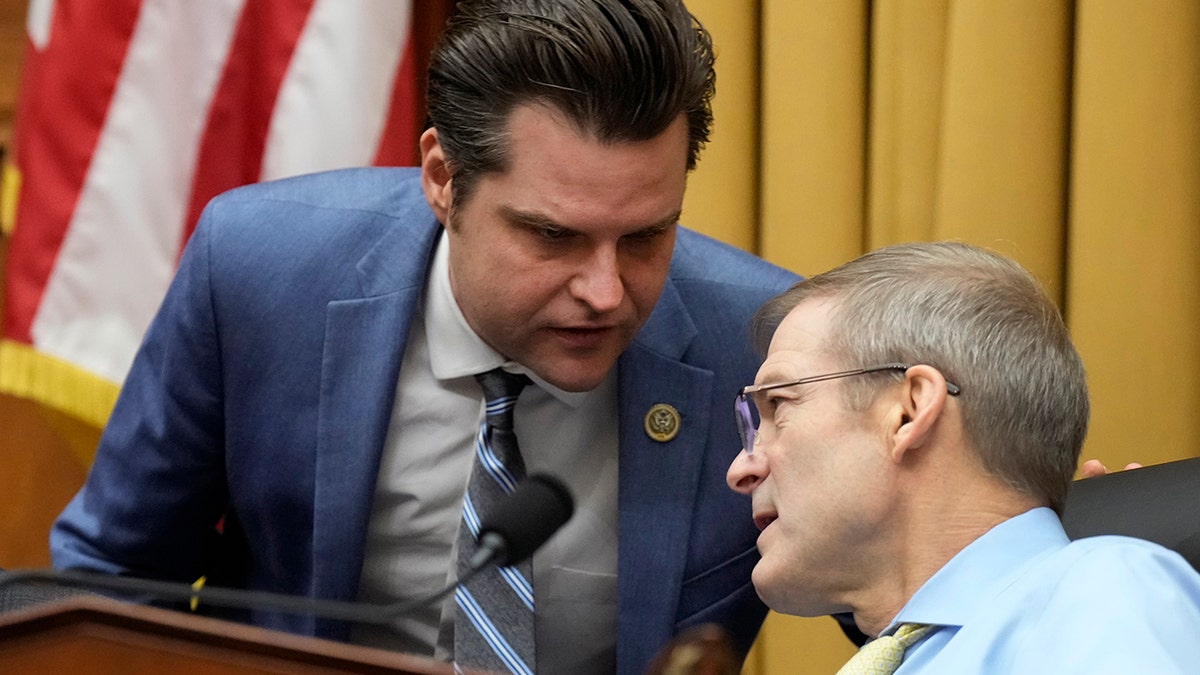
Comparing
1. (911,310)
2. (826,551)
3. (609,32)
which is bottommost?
(826,551)

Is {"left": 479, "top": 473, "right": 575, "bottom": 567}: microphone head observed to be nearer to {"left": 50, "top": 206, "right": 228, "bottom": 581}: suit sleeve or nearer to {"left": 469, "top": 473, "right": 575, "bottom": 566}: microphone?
{"left": 469, "top": 473, "right": 575, "bottom": 566}: microphone

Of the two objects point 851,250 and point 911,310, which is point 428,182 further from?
point 851,250

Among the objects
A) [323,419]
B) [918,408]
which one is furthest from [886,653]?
[323,419]

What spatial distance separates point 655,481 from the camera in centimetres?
171

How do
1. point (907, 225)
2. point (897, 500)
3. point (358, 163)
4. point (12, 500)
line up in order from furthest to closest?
point (12, 500) → point (358, 163) → point (907, 225) → point (897, 500)

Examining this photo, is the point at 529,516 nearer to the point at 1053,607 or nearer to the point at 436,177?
the point at 1053,607

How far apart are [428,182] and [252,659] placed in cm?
93

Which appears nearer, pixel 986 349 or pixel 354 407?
pixel 986 349

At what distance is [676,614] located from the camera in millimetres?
1724

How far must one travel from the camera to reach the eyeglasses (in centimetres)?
128

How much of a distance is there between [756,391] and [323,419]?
593 mm

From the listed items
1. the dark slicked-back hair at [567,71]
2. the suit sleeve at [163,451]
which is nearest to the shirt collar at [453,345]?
the dark slicked-back hair at [567,71]

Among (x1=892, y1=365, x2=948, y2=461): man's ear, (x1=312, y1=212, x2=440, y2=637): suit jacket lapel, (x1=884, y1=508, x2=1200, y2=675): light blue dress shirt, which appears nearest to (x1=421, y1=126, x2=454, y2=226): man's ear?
(x1=312, y1=212, x2=440, y2=637): suit jacket lapel

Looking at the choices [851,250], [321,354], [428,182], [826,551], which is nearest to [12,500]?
[321,354]
